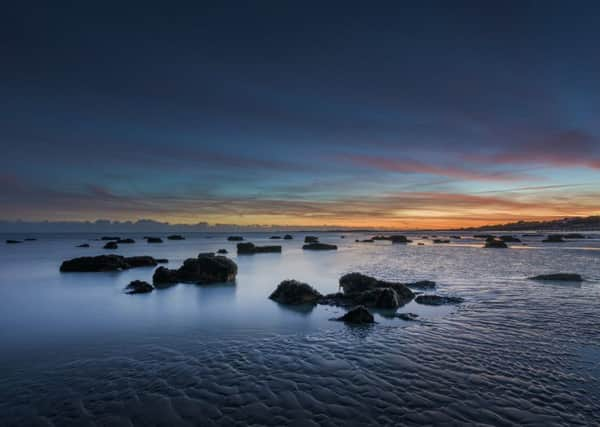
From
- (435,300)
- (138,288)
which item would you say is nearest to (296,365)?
(435,300)

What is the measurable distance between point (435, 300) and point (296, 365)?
9.35 m

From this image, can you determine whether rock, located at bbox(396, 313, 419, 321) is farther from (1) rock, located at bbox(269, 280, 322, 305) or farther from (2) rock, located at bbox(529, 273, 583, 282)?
(2) rock, located at bbox(529, 273, 583, 282)

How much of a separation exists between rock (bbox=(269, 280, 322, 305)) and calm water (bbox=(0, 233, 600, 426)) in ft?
3.04

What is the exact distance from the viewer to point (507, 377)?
7.00 meters

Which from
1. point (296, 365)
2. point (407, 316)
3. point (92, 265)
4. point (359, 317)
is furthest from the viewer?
point (92, 265)

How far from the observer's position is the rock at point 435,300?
14539 millimetres

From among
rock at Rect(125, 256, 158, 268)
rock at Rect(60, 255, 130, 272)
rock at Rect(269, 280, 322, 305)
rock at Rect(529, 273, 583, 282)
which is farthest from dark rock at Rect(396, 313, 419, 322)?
rock at Rect(125, 256, 158, 268)

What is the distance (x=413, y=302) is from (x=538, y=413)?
9.35m

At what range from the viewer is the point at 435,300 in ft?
48.5

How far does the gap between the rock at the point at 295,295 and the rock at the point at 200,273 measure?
741cm

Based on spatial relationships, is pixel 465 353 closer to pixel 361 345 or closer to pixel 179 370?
pixel 361 345

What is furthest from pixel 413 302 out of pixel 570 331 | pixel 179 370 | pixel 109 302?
pixel 109 302

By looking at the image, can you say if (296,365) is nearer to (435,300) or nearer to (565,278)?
(435,300)

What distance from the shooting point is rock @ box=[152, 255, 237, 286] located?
2202cm
